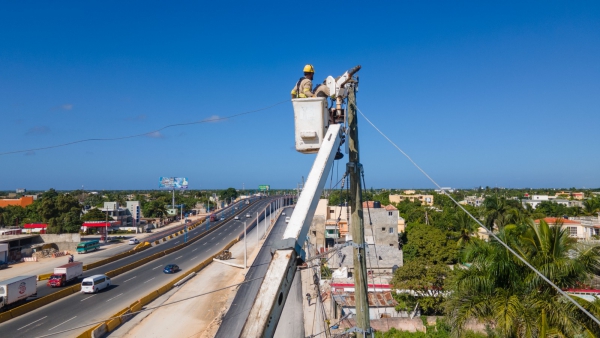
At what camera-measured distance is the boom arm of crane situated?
9.14 ft

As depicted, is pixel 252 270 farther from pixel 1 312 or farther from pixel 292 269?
pixel 292 269

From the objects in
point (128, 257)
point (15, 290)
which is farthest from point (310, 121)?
point (128, 257)

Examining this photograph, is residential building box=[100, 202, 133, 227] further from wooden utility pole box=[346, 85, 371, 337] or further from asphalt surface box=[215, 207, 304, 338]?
wooden utility pole box=[346, 85, 371, 337]

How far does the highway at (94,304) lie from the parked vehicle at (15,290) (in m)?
1.42

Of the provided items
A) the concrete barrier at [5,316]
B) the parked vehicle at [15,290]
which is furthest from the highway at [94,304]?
the parked vehicle at [15,290]

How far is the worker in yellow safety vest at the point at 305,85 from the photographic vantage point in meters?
5.86

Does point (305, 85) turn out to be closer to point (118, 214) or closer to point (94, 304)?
point (94, 304)

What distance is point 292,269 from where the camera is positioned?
3344 mm

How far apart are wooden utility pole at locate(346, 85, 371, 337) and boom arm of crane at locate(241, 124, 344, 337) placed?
2011 mm

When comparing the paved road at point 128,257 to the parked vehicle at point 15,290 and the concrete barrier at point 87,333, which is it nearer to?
the parked vehicle at point 15,290

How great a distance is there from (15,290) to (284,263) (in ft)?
90.1

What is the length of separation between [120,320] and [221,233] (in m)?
40.3

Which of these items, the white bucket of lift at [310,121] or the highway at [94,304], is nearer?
the white bucket of lift at [310,121]

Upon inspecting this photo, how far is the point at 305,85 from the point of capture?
593 cm
